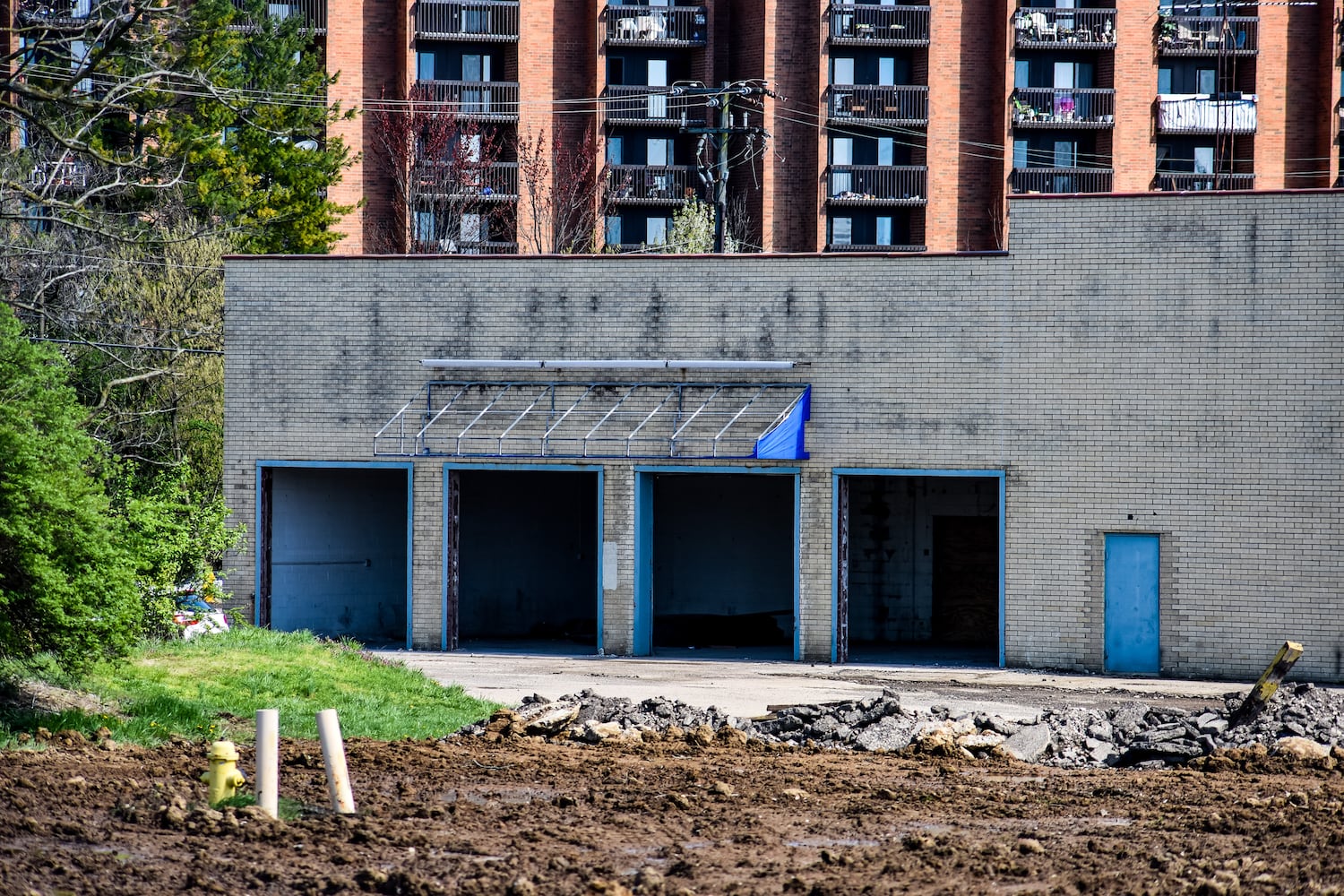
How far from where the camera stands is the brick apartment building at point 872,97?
54594 millimetres

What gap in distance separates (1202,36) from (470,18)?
90.0 feet

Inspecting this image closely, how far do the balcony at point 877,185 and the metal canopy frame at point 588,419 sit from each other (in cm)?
3347

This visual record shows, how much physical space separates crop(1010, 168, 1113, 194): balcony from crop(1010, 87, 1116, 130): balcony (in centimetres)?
161

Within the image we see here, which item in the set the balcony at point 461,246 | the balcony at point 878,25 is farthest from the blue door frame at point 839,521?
the balcony at point 878,25

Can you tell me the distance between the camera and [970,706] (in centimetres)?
1855

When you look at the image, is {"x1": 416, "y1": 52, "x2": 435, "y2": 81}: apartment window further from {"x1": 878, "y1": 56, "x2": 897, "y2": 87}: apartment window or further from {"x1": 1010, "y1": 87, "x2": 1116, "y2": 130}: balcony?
{"x1": 1010, "y1": 87, "x2": 1116, "y2": 130}: balcony

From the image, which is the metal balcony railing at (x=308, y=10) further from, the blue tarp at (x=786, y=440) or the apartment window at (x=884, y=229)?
the blue tarp at (x=786, y=440)

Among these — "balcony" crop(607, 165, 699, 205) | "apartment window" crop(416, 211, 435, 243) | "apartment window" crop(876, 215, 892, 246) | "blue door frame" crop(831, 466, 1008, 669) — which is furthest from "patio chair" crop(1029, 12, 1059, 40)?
"blue door frame" crop(831, 466, 1008, 669)

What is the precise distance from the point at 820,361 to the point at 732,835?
1317 cm

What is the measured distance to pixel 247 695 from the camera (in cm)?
1609

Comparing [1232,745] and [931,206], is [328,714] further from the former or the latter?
[931,206]

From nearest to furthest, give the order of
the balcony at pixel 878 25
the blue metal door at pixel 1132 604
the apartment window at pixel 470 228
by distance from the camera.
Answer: the blue metal door at pixel 1132 604 < the apartment window at pixel 470 228 < the balcony at pixel 878 25

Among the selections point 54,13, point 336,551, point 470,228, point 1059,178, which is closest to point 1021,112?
point 1059,178

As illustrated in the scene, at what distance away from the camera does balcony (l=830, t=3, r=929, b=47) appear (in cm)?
5491
